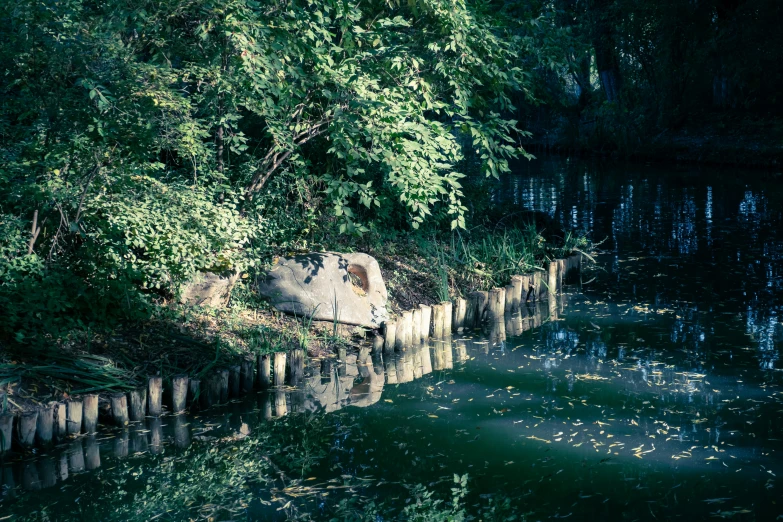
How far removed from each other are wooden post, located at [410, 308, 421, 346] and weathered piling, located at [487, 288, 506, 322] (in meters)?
1.38

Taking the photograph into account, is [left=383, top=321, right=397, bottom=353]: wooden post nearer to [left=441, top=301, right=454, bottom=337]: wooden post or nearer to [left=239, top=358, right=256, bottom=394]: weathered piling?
[left=441, top=301, right=454, bottom=337]: wooden post

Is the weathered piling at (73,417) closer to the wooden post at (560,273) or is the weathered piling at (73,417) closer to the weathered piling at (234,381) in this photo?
the weathered piling at (234,381)

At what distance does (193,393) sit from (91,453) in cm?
114

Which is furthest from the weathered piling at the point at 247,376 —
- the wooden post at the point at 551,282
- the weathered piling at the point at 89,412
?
the wooden post at the point at 551,282

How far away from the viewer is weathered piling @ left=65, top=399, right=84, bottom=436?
247 inches

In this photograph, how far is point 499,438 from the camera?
6.30 metres

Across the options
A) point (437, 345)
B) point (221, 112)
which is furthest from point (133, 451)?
point (221, 112)

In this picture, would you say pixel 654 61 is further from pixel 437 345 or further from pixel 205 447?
pixel 205 447

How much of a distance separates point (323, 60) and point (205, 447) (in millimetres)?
4435

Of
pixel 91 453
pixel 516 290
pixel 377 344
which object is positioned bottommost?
pixel 91 453

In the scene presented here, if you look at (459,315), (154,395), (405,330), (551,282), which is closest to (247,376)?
(154,395)

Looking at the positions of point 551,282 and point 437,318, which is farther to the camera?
point 551,282

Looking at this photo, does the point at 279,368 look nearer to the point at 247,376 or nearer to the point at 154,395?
the point at 247,376

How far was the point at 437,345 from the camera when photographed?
9062mm
